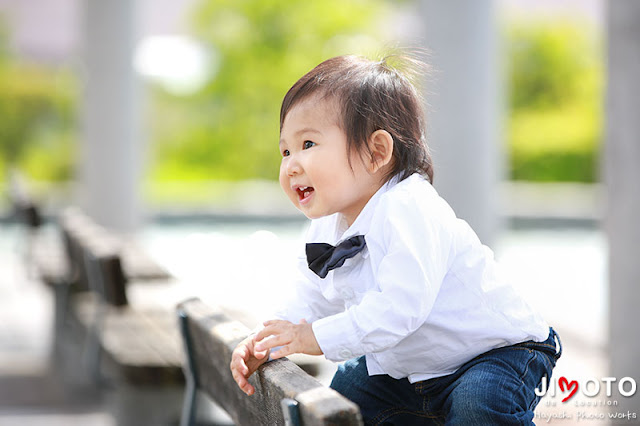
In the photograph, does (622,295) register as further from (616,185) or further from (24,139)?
(24,139)

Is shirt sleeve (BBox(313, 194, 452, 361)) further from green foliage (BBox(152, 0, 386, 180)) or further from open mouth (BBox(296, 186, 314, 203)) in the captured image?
green foliage (BBox(152, 0, 386, 180))

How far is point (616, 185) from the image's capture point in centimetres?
350

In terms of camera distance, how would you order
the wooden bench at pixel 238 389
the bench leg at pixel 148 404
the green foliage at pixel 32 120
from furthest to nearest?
the green foliage at pixel 32 120, the bench leg at pixel 148 404, the wooden bench at pixel 238 389

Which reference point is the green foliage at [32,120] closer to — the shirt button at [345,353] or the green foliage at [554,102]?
the green foliage at [554,102]

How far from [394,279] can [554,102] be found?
21.1 m

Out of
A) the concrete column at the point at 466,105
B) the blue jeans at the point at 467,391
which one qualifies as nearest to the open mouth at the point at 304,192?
the blue jeans at the point at 467,391

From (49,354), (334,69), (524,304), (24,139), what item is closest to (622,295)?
(524,304)

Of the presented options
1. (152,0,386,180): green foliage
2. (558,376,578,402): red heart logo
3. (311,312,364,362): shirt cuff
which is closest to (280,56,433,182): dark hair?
(311,312,364,362): shirt cuff

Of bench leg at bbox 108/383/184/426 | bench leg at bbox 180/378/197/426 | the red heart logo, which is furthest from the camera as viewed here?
the red heart logo

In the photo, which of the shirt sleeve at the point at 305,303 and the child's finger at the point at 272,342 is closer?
the child's finger at the point at 272,342

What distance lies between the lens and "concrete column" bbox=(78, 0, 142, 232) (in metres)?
9.34

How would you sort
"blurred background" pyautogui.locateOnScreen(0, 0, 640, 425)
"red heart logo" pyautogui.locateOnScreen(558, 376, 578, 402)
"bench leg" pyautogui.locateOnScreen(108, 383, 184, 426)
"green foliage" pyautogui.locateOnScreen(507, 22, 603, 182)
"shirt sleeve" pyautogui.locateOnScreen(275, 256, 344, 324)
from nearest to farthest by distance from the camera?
"shirt sleeve" pyautogui.locateOnScreen(275, 256, 344, 324) < "bench leg" pyautogui.locateOnScreen(108, 383, 184, 426) < "red heart logo" pyautogui.locateOnScreen(558, 376, 578, 402) < "blurred background" pyautogui.locateOnScreen(0, 0, 640, 425) < "green foliage" pyautogui.locateOnScreen(507, 22, 603, 182)

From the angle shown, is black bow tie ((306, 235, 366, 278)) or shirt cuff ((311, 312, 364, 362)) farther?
black bow tie ((306, 235, 366, 278))

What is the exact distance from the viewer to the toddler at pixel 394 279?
1754 mm
